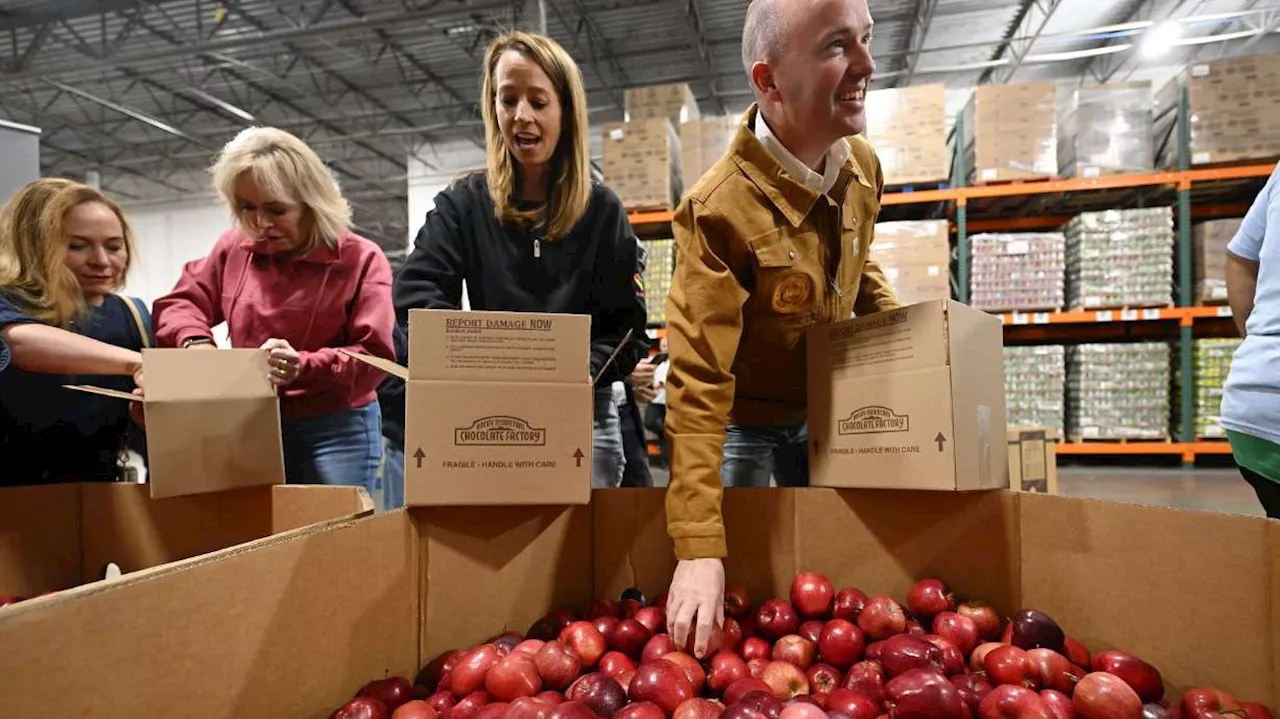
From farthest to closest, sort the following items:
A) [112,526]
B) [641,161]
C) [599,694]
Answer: [641,161] → [112,526] → [599,694]

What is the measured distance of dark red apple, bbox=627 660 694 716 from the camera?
3.92 feet

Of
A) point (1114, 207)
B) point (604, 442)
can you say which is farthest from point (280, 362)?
point (1114, 207)

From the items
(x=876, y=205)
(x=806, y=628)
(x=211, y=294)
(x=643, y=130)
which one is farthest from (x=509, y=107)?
(x=643, y=130)

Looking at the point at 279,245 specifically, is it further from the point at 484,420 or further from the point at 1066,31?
the point at 1066,31

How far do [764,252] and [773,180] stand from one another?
161 millimetres

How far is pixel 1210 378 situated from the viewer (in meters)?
5.28

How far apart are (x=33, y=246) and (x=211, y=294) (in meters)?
0.47

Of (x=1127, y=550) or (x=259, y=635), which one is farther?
(x=1127, y=550)

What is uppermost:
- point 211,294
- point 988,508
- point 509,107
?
point 509,107

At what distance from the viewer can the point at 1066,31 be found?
30.7 ft

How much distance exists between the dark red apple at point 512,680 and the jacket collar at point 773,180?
1.06 m

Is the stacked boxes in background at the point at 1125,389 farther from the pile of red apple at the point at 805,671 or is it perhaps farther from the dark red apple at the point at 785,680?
the dark red apple at the point at 785,680

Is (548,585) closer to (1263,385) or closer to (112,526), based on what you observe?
(112,526)

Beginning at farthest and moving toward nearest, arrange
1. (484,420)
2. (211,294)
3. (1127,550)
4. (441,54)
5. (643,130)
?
(441,54) → (643,130) → (211,294) → (484,420) → (1127,550)
